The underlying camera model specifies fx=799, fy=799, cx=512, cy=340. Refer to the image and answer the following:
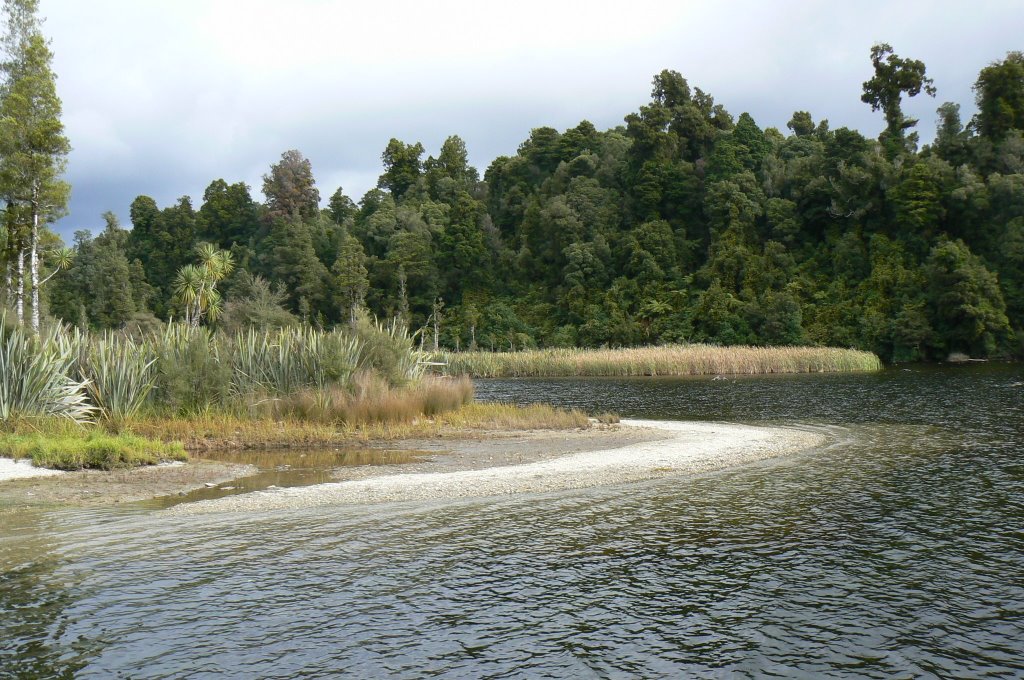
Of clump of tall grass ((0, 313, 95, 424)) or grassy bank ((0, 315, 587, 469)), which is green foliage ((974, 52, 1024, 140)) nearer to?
grassy bank ((0, 315, 587, 469))

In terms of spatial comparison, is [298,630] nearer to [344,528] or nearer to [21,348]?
[344,528]

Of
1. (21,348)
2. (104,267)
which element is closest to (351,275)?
(104,267)

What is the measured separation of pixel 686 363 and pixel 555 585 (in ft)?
130

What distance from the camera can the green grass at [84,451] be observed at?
14.1 metres

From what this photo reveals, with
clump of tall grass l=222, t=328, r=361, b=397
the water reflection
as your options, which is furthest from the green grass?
clump of tall grass l=222, t=328, r=361, b=397

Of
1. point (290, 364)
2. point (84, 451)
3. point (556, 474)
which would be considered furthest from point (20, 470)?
point (556, 474)

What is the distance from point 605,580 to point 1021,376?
37.9 meters

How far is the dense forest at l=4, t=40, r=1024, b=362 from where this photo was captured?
2393 inches

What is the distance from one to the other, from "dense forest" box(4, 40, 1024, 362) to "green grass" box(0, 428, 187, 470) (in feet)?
111

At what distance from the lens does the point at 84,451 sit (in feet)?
46.8

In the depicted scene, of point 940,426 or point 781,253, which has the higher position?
point 781,253

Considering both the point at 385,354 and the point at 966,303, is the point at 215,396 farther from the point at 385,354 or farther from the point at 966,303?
the point at 966,303

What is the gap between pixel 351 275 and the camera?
284 ft

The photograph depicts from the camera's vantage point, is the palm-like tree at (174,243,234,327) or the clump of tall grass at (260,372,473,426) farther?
the palm-like tree at (174,243,234,327)
